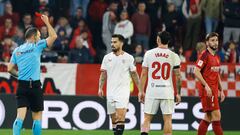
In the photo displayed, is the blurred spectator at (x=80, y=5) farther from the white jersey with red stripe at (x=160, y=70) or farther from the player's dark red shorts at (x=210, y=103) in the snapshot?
the white jersey with red stripe at (x=160, y=70)

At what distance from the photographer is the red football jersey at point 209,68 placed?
1783cm

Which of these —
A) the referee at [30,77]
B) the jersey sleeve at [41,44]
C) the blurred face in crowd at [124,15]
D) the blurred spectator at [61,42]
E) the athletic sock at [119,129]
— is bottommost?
the athletic sock at [119,129]

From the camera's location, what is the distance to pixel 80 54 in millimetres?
26125

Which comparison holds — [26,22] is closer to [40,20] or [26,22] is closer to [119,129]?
[40,20]

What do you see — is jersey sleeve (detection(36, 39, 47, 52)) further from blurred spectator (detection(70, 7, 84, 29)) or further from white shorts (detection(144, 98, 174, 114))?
blurred spectator (detection(70, 7, 84, 29))

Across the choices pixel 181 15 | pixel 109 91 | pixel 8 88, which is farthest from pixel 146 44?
pixel 109 91

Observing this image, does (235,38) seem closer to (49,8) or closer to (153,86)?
(49,8)

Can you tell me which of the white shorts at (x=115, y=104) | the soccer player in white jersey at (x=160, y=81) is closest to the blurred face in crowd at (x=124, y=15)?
the white shorts at (x=115, y=104)

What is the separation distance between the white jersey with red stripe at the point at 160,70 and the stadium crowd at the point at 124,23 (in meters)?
8.61

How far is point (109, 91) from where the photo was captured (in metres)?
18.5

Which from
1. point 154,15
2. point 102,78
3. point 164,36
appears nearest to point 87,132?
point 102,78

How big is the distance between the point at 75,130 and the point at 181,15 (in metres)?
7.40

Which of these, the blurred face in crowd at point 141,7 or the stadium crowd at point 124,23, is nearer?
the stadium crowd at point 124,23

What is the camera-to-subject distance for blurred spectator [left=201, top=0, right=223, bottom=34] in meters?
27.4
